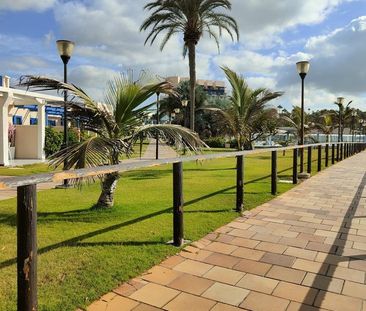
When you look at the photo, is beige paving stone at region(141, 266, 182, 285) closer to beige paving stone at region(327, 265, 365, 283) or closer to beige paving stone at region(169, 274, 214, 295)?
beige paving stone at region(169, 274, 214, 295)

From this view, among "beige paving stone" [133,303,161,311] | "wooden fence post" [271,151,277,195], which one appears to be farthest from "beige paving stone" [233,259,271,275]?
"wooden fence post" [271,151,277,195]

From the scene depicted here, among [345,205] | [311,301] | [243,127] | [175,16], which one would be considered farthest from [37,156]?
[311,301]

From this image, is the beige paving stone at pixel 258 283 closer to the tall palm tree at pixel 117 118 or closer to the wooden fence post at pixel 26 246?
the wooden fence post at pixel 26 246

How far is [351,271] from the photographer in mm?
3621

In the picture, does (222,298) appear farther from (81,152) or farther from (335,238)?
(81,152)

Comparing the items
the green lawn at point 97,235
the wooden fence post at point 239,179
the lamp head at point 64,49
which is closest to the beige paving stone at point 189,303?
the green lawn at point 97,235

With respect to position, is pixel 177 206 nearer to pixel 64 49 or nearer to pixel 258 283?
pixel 258 283

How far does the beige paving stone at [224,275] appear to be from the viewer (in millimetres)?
3363

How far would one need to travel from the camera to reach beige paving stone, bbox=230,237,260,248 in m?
4.39

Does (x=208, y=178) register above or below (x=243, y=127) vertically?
below

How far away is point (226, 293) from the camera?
310cm

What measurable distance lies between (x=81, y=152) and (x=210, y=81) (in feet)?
380

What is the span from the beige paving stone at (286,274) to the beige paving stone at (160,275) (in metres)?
0.86

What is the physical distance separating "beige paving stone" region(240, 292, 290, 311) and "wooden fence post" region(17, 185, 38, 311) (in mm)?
1511
